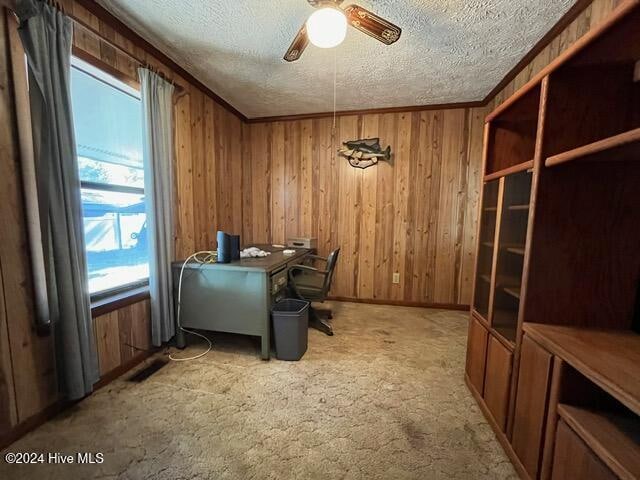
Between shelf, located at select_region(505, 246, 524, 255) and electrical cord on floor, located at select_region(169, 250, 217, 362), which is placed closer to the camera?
shelf, located at select_region(505, 246, 524, 255)

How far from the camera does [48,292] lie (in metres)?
1.43

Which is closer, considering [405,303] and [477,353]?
[477,353]

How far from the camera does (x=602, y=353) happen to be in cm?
93

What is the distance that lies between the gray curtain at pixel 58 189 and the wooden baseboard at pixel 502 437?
88.2 inches

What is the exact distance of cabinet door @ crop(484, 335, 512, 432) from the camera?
1343 mm

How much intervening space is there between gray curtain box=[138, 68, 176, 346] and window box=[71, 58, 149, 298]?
147mm

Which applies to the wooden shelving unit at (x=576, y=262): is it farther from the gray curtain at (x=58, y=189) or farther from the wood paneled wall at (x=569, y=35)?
the gray curtain at (x=58, y=189)

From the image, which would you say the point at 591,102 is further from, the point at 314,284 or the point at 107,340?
the point at 107,340

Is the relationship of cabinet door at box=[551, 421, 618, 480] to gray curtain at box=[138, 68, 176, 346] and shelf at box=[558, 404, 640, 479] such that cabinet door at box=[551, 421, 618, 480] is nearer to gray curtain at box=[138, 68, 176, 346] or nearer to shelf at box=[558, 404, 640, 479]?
shelf at box=[558, 404, 640, 479]

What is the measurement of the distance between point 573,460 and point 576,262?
28.4 inches

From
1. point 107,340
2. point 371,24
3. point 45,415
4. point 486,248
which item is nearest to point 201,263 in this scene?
point 107,340

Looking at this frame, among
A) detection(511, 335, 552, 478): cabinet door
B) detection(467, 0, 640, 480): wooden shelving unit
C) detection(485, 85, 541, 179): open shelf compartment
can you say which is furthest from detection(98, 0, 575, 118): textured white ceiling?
detection(511, 335, 552, 478): cabinet door

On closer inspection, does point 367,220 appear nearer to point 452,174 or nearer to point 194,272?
point 452,174

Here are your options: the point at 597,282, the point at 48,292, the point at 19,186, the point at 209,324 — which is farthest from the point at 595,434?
the point at 19,186
